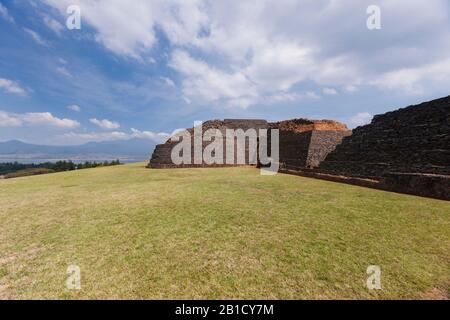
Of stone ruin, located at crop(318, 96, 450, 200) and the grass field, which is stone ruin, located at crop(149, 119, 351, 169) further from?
the grass field

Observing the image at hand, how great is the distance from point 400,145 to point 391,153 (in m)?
0.48

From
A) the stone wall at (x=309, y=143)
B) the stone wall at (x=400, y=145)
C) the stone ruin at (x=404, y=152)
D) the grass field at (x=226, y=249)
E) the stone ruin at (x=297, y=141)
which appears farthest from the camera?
the stone ruin at (x=297, y=141)

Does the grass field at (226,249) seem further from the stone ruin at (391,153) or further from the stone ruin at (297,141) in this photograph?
the stone ruin at (297,141)

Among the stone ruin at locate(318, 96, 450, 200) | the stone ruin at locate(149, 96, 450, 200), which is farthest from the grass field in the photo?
the stone ruin at locate(149, 96, 450, 200)

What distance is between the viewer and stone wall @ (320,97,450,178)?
8445mm

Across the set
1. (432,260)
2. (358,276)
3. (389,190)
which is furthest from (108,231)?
(389,190)

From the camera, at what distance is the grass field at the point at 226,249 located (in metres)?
2.45

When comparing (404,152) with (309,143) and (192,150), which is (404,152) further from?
(192,150)

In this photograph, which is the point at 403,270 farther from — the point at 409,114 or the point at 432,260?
the point at 409,114

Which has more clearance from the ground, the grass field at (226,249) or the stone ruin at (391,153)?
the stone ruin at (391,153)

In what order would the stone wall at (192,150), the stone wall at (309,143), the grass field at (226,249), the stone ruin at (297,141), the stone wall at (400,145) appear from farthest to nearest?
the stone wall at (192,150) < the stone ruin at (297,141) < the stone wall at (309,143) < the stone wall at (400,145) < the grass field at (226,249)

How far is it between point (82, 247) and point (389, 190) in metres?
9.16

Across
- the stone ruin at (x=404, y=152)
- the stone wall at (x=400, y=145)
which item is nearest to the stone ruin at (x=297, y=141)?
the stone ruin at (x=404, y=152)
